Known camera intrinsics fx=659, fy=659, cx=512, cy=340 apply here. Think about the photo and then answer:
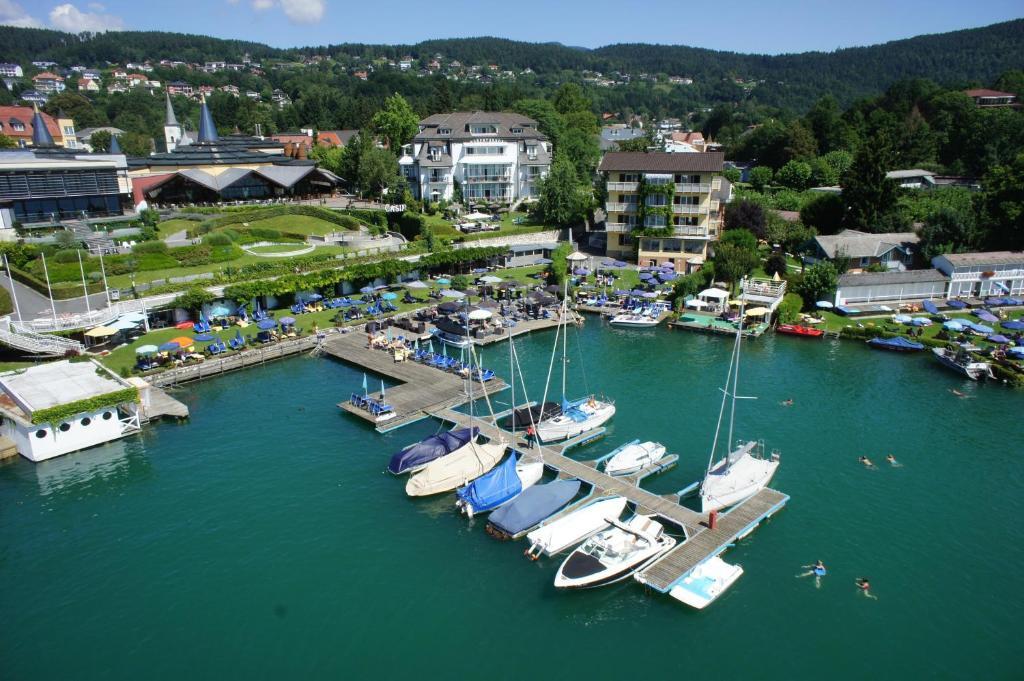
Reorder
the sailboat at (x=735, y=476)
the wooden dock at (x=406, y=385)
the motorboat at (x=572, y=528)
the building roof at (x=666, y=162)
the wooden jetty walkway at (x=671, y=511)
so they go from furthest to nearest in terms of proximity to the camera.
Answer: the building roof at (x=666, y=162), the wooden dock at (x=406, y=385), the sailboat at (x=735, y=476), the motorboat at (x=572, y=528), the wooden jetty walkway at (x=671, y=511)

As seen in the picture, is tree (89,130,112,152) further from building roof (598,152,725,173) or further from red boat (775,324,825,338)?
red boat (775,324,825,338)

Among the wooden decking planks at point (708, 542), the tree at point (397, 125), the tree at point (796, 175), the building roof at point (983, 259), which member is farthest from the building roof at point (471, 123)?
the wooden decking planks at point (708, 542)

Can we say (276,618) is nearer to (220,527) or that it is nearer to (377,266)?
(220,527)

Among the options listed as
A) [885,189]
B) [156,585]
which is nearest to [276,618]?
[156,585]

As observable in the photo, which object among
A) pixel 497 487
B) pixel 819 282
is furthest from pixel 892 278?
pixel 497 487

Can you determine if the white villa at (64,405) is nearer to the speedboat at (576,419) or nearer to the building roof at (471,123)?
the speedboat at (576,419)

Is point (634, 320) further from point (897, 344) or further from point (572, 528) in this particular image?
point (572, 528)
